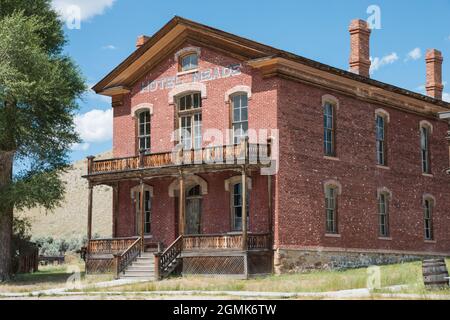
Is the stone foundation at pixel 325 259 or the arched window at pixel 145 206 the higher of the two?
the arched window at pixel 145 206

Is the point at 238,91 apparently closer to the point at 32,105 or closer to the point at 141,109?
the point at 141,109

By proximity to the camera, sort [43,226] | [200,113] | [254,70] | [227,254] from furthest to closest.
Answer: [43,226]
[200,113]
[254,70]
[227,254]

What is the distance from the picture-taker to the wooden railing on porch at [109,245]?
3222 centimetres

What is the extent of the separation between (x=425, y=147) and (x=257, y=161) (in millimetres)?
12581

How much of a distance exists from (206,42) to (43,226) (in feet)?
237

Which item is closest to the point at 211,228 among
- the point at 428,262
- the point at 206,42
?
the point at 206,42

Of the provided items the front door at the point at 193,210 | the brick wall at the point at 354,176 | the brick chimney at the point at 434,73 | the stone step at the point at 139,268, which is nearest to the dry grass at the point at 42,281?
the stone step at the point at 139,268

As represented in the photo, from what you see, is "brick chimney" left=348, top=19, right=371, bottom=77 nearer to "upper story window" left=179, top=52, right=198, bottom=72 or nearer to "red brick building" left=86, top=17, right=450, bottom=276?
"red brick building" left=86, top=17, right=450, bottom=276

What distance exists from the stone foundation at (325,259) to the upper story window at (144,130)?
8.37 metres

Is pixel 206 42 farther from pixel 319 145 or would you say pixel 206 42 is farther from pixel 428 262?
pixel 428 262

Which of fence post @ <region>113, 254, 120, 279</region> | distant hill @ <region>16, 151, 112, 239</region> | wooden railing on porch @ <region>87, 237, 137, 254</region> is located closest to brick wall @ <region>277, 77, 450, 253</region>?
fence post @ <region>113, 254, 120, 279</region>

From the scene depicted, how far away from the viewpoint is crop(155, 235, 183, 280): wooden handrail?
93.8 ft

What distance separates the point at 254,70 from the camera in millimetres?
30391

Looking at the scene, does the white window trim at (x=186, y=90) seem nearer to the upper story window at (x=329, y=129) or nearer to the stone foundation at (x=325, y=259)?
the upper story window at (x=329, y=129)
